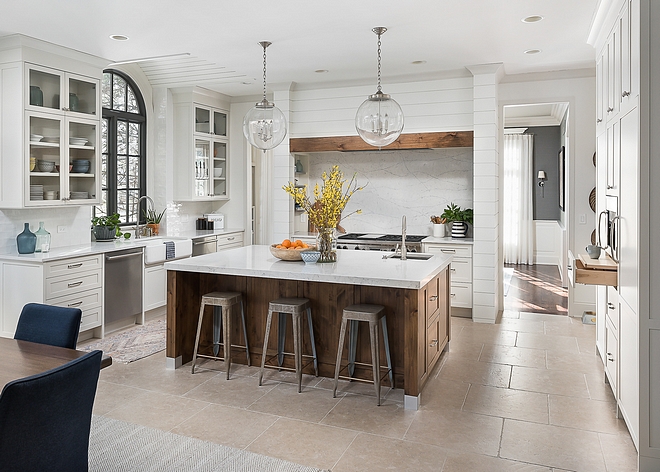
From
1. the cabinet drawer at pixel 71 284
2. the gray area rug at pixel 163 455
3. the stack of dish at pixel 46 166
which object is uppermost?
the stack of dish at pixel 46 166

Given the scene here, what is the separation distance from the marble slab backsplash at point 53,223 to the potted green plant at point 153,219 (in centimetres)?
97

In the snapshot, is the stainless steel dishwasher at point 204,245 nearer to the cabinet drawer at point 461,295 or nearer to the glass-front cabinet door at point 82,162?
the glass-front cabinet door at point 82,162

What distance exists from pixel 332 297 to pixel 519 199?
24.2 feet

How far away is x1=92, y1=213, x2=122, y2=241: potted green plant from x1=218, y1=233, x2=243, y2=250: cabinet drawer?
1.43 meters

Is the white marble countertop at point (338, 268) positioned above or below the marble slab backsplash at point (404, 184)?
below

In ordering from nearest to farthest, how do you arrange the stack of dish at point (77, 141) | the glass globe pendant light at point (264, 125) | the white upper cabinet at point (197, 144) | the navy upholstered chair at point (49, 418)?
1. the navy upholstered chair at point (49, 418)
2. the glass globe pendant light at point (264, 125)
3. the stack of dish at point (77, 141)
4. the white upper cabinet at point (197, 144)

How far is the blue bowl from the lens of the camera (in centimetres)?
397

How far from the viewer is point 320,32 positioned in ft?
14.4

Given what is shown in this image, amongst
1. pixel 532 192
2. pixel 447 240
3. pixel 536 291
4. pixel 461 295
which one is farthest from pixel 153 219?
pixel 532 192

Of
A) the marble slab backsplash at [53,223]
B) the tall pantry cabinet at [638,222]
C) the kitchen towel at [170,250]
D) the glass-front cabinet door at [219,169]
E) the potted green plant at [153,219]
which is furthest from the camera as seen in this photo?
the glass-front cabinet door at [219,169]

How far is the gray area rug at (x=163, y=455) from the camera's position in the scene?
8.64 feet


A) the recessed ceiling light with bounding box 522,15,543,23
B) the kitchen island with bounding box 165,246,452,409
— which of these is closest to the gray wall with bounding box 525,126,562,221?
the recessed ceiling light with bounding box 522,15,543,23

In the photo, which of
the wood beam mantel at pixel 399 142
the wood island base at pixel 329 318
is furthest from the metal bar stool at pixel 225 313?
the wood beam mantel at pixel 399 142

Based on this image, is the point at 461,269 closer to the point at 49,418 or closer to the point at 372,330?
the point at 372,330
